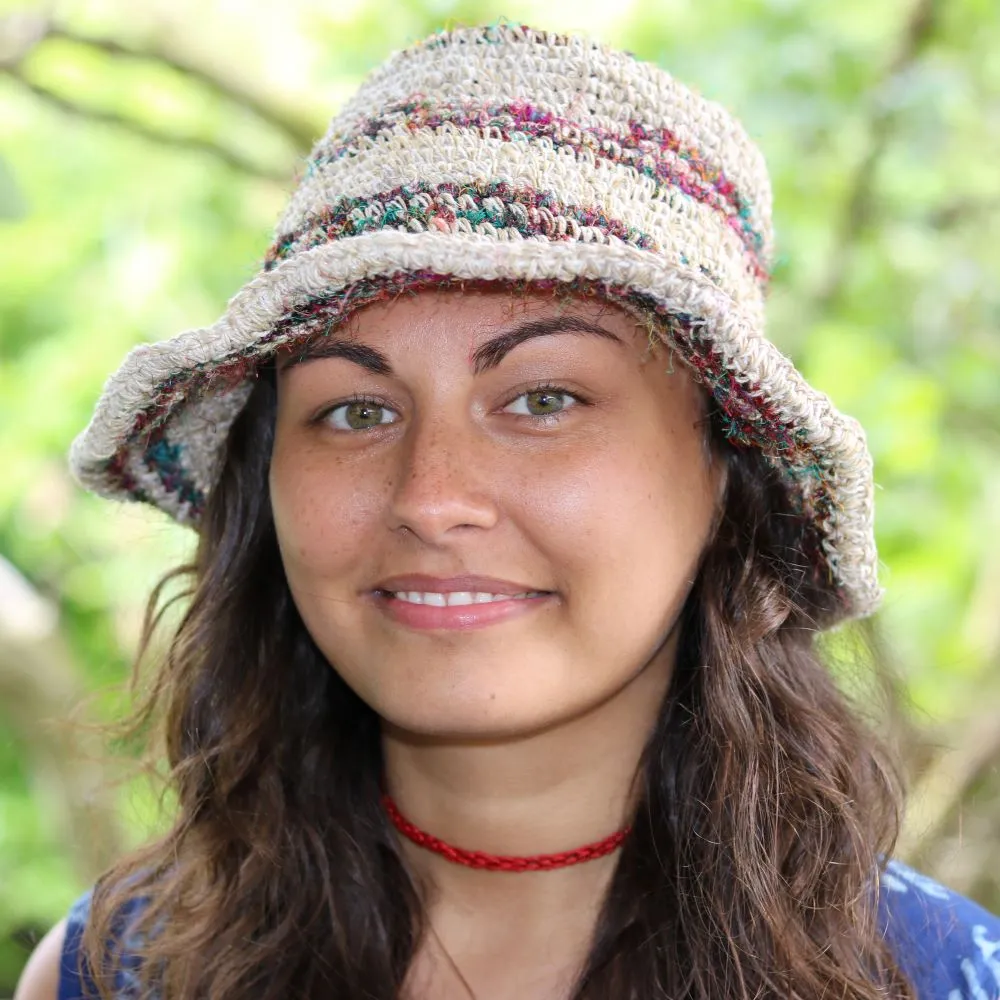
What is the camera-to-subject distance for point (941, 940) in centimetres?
147

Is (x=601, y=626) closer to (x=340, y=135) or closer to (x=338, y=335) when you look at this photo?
(x=338, y=335)

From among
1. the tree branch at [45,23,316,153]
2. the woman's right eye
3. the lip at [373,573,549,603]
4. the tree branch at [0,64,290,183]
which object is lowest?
the lip at [373,573,549,603]

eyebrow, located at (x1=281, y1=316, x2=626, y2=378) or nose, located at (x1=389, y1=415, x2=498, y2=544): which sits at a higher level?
eyebrow, located at (x1=281, y1=316, x2=626, y2=378)

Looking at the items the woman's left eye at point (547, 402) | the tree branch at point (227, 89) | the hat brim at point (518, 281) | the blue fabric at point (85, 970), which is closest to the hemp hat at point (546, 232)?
the hat brim at point (518, 281)

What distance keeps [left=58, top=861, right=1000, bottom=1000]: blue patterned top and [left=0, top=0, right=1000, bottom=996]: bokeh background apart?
3.23 feet

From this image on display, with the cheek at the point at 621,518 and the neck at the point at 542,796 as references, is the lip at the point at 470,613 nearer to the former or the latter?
the cheek at the point at 621,518

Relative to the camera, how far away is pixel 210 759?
174cm

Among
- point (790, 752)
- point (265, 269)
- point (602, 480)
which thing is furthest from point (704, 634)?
point (265, 269)

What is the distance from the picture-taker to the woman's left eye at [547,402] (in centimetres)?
135

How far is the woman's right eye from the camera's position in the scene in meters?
1.43

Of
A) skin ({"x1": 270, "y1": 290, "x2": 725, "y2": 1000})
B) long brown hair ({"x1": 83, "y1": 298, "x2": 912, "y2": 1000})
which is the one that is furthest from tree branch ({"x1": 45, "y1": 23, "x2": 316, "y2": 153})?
skin ({"x1": 270, "y1": 290, "x2": 725, "y2": 1000})

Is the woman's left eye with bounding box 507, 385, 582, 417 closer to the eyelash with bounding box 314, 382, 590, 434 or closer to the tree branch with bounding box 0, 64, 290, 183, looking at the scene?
the eyelash with bounding box 314, 382, 590, 434

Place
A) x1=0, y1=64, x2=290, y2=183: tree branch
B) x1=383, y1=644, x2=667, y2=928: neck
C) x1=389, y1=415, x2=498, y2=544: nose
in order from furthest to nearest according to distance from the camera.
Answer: x1=0, y1=64, x2=290, y2=183: tree branch < x1=383, y1=644, x2=667, y2=928: neck < x1=389, y1=415, x2=498, y2=544: nose

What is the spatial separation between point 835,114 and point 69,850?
2.78 meters
